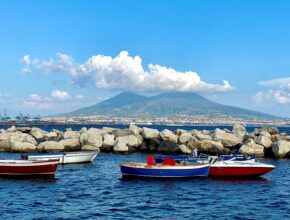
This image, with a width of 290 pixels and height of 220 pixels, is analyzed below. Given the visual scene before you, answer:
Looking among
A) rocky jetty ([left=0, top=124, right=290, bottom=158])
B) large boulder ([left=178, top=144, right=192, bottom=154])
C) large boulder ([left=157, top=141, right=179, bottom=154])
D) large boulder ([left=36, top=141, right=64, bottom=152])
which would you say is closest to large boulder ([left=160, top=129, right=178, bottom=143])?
rocky jetty ([left=0, top=124, right=290, bottom=158])

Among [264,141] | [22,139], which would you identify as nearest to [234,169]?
[264,141]

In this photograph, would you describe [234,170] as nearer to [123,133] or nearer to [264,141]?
[264,141]

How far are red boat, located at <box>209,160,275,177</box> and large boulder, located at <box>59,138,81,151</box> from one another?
75.9 feet

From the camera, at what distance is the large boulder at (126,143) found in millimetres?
52312

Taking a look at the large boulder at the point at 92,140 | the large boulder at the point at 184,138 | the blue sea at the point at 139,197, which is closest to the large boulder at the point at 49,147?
the large boulder at the point at 92,140

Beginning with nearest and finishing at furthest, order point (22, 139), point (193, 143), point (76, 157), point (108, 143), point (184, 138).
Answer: point (76, 157) < point (193, 143) < point (108, 143) < point (184, 138) < point (22, 139)

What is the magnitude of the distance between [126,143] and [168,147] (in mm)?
5161

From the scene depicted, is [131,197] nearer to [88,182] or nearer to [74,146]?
[88,182]

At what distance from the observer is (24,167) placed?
32.8 m

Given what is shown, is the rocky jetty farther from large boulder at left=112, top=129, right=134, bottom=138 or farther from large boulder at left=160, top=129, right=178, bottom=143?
large boulder at left=112, top=129, right=134, bottom=138

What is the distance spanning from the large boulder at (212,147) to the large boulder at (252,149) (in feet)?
11.5

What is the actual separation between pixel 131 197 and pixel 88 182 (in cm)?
619

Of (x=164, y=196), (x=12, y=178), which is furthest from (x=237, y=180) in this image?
(x=12, y=178)

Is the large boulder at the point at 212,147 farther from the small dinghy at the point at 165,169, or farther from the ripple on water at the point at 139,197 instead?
the small dinghy at the point at 165,169
